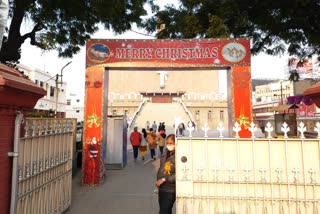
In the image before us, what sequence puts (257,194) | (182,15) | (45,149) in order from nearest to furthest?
(257,194), (45,149), (182,15)

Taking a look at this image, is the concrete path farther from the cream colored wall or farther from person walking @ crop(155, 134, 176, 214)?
the cream colored wall

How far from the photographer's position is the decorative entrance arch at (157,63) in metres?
6.82

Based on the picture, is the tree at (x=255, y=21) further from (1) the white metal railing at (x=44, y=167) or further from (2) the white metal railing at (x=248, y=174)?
(1) the white metal railing at (x=44, y=167)

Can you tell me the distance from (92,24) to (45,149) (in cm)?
749

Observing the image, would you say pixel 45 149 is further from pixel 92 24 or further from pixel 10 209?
pixel 92 24

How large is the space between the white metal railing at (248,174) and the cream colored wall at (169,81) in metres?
45.6

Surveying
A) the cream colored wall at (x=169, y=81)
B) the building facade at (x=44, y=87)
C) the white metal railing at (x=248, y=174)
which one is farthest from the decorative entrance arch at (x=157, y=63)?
the cream colored wall at (x=169, y=81)

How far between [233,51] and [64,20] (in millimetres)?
6906

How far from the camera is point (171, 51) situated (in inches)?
273

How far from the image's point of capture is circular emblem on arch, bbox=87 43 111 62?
6.86 m

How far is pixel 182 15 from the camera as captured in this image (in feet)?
33.8

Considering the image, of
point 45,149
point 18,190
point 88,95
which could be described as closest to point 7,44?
point 88,95

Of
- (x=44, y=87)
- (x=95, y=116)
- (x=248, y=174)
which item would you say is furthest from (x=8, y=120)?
(x=44, y=87)

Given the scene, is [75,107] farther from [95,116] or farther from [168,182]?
[168,182]
